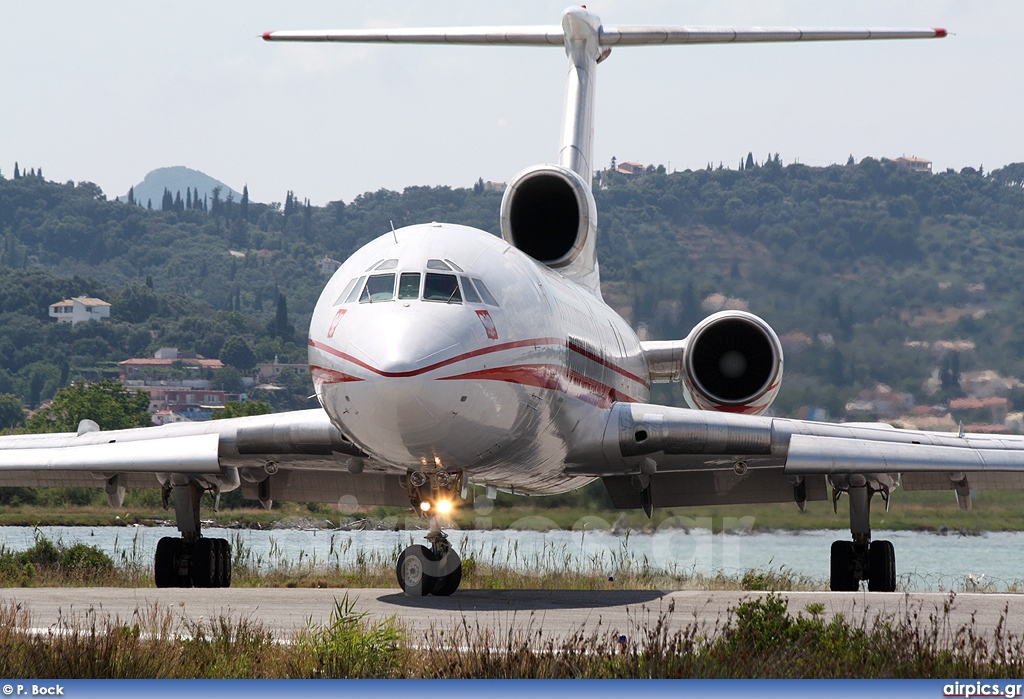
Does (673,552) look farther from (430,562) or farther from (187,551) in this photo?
(430,562)

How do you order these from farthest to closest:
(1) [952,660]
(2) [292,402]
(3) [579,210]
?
1. (2) [292,402]
2. (3) [579,210]
3. (1) [952,660]

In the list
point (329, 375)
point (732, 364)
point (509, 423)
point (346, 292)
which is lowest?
point (509, 423)

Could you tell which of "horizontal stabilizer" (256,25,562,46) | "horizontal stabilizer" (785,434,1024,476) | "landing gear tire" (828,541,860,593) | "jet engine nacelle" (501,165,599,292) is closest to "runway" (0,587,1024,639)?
"horizontal stabilizer" (785,434,1024,476)

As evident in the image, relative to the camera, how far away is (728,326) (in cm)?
2109

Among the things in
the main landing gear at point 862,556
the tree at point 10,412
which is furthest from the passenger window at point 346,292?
the tree at point 10,412

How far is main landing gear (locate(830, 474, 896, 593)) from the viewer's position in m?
18.3

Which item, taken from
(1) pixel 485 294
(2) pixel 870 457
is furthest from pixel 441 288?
(2) pixel 870 457

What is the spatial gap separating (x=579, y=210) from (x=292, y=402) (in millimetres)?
60821

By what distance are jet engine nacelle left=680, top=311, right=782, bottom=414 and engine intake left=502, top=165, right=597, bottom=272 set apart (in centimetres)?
229

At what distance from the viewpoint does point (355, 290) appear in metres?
12.7

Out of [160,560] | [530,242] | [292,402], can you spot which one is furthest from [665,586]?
[292,402]

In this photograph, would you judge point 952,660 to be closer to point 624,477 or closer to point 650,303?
point 624,477

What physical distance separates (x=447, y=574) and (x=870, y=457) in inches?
228

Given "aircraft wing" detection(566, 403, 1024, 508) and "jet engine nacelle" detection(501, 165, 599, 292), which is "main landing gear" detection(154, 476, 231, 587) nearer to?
"aircraft wing" detection(566, 403, 1024, 508)
